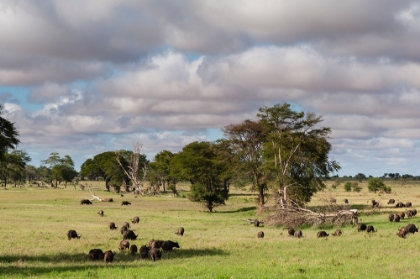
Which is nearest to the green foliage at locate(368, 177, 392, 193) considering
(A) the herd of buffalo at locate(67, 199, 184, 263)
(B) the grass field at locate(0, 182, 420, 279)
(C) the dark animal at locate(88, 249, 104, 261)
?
(B) the grass field at locate(0, 182, 420, 279)

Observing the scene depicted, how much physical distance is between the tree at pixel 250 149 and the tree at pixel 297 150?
2603mm

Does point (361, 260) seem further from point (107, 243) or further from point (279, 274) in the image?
point (107, 243)

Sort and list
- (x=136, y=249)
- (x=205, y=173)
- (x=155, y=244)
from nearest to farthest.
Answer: (x=136, y=249) → (x=155, y=244) → (x=205, y=173)

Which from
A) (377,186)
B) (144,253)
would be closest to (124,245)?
(144,253)

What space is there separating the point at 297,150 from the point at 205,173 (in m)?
18.1

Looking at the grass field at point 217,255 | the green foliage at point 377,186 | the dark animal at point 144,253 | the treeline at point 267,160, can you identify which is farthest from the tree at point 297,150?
the green foliage at point 377,186

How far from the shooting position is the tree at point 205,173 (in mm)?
66312

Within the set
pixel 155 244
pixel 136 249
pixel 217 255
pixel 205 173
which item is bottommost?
pixel 217 255

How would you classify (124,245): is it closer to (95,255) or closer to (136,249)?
(136,249)

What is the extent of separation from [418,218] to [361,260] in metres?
26.8

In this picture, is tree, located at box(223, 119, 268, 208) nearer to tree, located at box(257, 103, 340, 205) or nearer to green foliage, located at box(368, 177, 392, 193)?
tree, located at box(257, 103, 340, 205)

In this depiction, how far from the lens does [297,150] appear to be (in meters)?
57.9

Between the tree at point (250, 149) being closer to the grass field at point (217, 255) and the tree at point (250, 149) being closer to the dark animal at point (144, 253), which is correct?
the grass field at point (217, 255)

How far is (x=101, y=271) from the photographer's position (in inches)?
782
